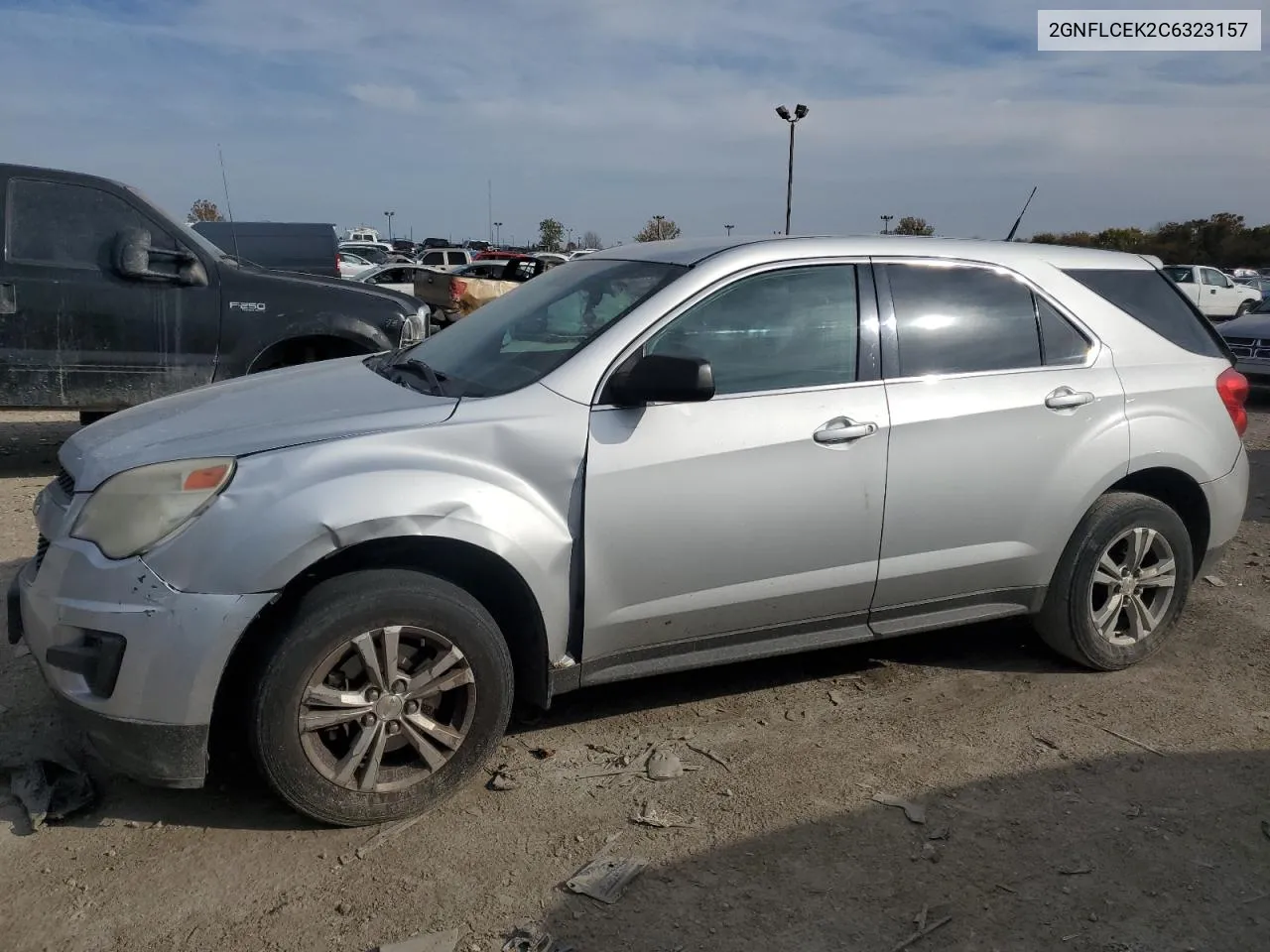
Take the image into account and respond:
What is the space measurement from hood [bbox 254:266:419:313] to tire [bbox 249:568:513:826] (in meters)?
4.86

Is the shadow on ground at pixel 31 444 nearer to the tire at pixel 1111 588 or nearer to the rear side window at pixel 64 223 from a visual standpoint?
the rear side window at pixel 64 223

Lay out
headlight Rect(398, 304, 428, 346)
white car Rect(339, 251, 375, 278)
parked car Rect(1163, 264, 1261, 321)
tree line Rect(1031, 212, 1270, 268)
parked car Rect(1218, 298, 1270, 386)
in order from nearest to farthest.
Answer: headlight Rect(398, 304, 428, 346)
parked car Rect(1218, 298, 1270, 386)
white car Rect(339, 251, 375, 278)
parked car Rect(1163, 264, 1261, 321)
tree line Rect(1031, 212, 1270, 268)

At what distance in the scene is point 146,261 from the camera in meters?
6.96

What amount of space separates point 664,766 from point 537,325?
164cm

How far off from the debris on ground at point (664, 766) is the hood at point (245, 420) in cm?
137

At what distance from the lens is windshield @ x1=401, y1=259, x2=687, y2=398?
3496 mm

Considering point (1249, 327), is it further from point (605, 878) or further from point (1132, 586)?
point (605, 878)

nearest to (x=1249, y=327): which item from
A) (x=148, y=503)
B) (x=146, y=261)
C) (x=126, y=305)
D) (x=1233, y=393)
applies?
(x=1233, y=393)

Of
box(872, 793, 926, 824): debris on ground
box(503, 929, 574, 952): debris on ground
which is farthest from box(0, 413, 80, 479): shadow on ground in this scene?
box(872, 793, 926, 824): debris on ground

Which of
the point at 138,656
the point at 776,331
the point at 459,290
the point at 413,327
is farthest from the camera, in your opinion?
the point at 459,290

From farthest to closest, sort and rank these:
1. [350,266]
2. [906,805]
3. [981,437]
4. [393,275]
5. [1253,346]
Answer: [350,266] < [393,275] < [1253,346] < [981,437] < [906,805]

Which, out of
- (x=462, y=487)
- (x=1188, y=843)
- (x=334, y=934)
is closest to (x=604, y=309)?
(x=462, y=487)

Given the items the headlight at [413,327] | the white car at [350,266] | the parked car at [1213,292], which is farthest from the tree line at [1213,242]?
the headlight at [413,327]

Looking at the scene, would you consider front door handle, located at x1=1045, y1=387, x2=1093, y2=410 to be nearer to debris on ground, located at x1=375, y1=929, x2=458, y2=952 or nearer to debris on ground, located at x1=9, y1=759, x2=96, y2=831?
debris on ground, located at x1=375, y1=929, x2=458, y2=952
